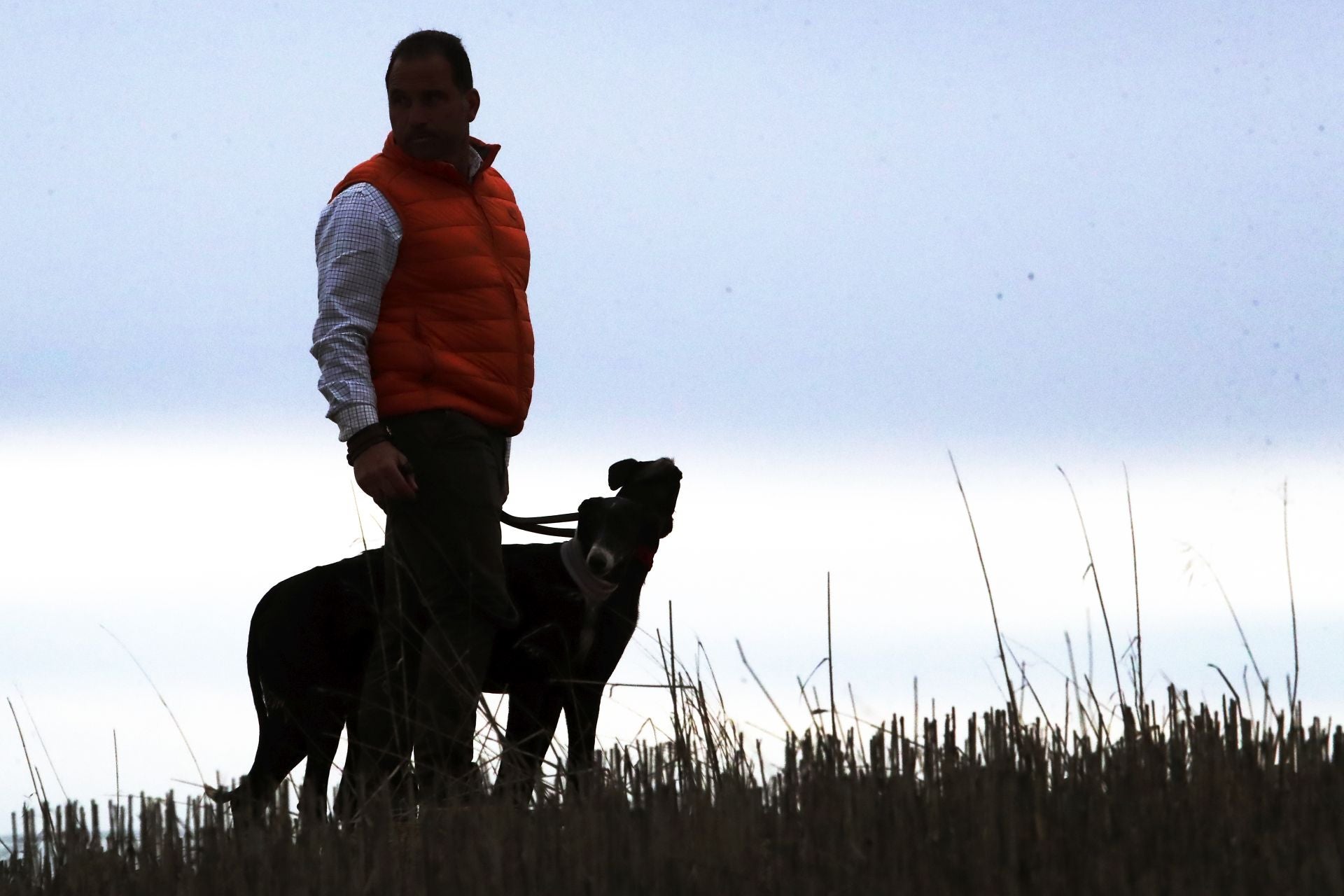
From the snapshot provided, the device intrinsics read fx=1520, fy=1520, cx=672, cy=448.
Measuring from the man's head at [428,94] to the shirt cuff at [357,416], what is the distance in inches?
31.9

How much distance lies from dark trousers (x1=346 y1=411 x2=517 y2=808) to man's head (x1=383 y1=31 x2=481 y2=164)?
82 cm

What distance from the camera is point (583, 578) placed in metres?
5.51

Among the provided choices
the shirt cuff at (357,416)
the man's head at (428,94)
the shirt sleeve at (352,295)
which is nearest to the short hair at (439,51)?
the man's head at (428,94)

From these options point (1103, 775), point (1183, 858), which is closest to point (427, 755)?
point (1103, 775)

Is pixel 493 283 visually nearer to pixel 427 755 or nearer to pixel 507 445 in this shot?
pixel 507 445

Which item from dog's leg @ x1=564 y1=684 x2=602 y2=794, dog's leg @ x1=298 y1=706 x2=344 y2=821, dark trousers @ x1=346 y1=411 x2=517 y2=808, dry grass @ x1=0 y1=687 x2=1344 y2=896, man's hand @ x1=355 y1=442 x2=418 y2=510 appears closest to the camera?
dry grass @ x1=0 y1=687 x2=1344 y2=896

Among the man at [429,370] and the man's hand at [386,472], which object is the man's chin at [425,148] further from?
the man's hand at [386,472]

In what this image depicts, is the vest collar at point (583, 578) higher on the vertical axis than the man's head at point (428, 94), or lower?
lower

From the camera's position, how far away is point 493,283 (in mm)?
4516

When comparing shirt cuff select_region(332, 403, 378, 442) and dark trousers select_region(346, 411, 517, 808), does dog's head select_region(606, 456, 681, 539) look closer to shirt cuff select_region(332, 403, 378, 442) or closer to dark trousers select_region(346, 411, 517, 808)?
dark trousers select_region(346, 411, 517, 808)

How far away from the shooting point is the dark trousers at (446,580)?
4.39m

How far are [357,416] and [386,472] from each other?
0.58 feet

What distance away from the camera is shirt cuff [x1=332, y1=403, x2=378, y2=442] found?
Answer: 427cm

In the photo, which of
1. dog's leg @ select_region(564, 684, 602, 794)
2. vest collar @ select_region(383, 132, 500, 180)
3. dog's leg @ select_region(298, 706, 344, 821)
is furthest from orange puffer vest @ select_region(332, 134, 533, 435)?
dog's leg @ select_region(298, 706, 344, 821)
